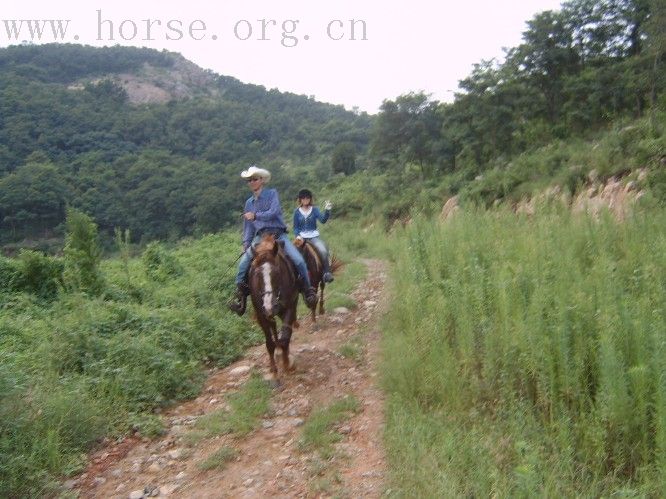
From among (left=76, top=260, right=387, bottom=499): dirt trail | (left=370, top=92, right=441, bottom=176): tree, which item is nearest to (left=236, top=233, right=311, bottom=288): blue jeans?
(left=76, top=260, right=387, bottom=499): dirt trail

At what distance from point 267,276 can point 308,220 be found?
3.28 metres

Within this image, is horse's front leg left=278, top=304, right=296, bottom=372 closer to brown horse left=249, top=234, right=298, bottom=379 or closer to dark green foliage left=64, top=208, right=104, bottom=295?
brown horse left=249, top=234, right=298, bottom=379

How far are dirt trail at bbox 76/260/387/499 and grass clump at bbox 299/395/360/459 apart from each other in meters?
0.06

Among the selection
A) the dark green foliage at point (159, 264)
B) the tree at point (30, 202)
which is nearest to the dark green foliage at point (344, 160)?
the tree at point (30, 202)

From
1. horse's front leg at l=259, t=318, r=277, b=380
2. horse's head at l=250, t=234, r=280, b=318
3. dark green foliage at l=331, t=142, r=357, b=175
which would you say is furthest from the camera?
dark green foliage at l=331, t=142, r=357, b=175

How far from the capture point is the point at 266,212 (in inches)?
254

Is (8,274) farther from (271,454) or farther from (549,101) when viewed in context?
(549,101)

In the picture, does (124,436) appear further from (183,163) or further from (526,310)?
(183,163)

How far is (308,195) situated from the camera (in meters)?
9.02

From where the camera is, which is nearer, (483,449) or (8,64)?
(483,449)

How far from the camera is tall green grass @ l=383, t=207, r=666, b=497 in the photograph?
309 cm

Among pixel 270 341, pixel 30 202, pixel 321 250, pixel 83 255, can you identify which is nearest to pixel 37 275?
pixel 83 255

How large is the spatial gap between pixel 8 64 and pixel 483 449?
289ft

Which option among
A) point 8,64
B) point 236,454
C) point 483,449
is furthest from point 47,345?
point 8,64
